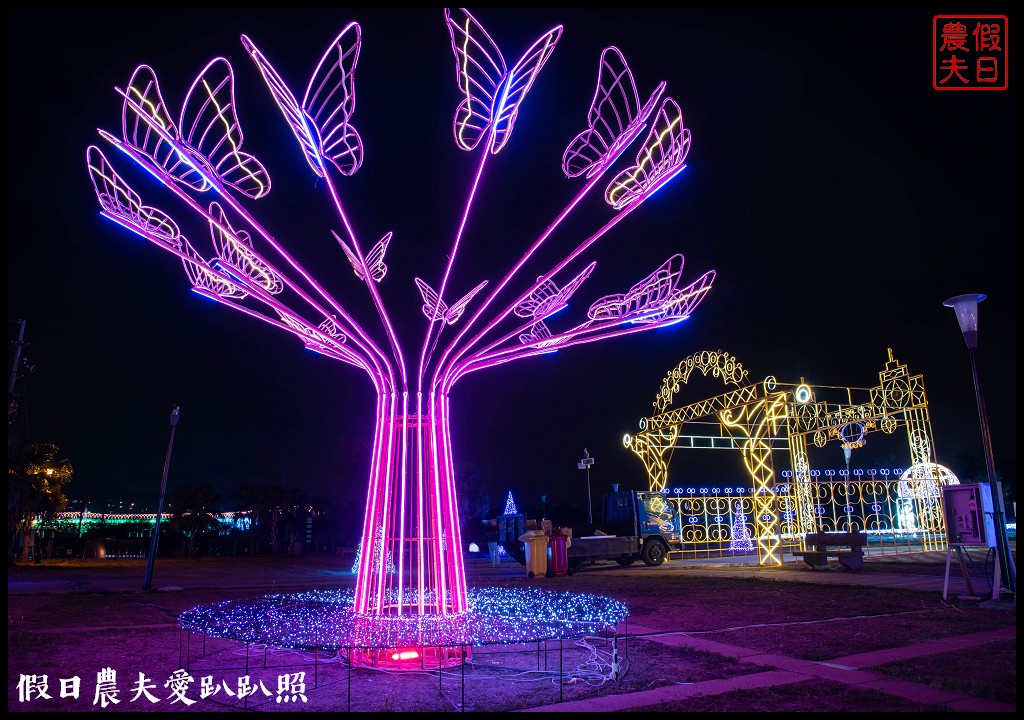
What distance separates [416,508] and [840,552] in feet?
58.2

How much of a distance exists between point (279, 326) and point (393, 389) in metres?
1.75

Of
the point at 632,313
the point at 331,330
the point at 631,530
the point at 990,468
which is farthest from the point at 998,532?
the point at 631,530

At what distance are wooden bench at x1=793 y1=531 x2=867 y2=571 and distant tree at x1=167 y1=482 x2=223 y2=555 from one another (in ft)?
141

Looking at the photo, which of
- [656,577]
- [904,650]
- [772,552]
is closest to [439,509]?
[904,650]

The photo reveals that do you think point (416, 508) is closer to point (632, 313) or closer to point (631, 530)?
point (632, 313)

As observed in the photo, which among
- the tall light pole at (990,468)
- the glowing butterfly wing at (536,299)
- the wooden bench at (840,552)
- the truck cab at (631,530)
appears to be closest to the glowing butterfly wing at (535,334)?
the glowing butterfly wing at (536,299)

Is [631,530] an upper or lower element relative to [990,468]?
lower

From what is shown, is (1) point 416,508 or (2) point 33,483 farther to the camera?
(2) point 33,483

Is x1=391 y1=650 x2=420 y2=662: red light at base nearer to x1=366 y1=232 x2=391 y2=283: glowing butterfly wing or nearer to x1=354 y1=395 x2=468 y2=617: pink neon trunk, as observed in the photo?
x1=354 y1=395 x2=468 y2=617: pink neon trunk

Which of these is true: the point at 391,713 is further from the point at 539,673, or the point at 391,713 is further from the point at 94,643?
the point at 94,643

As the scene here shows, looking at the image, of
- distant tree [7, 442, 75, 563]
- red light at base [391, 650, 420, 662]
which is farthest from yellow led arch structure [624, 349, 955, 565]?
distant tree [7, 442, 75, 563]

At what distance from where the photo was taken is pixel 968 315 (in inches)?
500

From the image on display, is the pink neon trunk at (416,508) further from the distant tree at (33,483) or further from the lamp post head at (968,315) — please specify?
the distant tree at (33,483)

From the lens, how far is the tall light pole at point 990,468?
1222 centimetres
